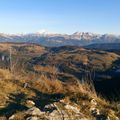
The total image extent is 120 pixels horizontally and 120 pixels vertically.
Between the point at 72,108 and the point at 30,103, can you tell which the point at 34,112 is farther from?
the point at 72,108

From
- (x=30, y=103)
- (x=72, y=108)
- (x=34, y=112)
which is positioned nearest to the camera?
(x=34, y=112)

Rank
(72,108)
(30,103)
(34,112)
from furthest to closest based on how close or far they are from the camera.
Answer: (30,103) → (72,108) → (34,112)

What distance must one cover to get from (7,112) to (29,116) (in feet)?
2.41

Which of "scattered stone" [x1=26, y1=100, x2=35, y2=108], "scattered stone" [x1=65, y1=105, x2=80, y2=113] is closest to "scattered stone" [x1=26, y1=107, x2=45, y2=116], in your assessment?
"scattered stone" [x1=26, y1=100, x2=35, y2=108]

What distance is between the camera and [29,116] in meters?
8.52

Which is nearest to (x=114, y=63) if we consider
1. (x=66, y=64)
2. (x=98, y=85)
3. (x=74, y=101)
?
(x=66, y=64)

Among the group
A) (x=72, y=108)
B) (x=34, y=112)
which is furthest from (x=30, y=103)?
(x=72, y=108)

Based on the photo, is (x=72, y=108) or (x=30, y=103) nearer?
(x=72, y=108)

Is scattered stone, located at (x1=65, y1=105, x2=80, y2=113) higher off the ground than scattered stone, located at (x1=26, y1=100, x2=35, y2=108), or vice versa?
scattered stone, located at (x1=65, y1=105, x2=80, y2=113)

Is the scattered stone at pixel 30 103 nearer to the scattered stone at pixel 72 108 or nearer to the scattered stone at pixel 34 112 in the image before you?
the scattered stone at pixel 34 112

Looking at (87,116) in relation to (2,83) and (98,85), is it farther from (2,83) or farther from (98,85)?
(98,85)

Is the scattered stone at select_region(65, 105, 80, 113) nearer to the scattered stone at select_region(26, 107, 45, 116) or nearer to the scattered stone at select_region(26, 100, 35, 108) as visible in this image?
the scattered stone at select_region(26, 107, 45, 116)

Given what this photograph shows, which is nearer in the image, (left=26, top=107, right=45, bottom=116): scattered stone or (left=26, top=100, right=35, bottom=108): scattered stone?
(left=26, top=107, right=45, bottom=116): scattered stone

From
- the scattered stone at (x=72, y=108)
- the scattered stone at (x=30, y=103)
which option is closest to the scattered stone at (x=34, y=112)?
the scattered stone at (x=30, y=103)
